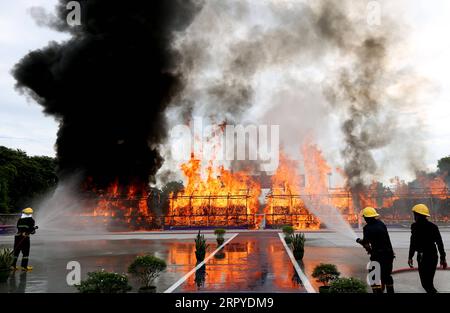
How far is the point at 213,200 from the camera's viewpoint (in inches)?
1747

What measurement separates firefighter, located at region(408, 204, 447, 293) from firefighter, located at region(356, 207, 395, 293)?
2.68 feet

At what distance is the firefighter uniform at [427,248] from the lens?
315 inches

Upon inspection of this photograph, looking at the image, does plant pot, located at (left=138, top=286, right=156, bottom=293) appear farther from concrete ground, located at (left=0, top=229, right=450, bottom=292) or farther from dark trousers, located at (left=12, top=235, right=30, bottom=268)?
dark trousers, located at (left=12, top=235, right=30, bottom=268)

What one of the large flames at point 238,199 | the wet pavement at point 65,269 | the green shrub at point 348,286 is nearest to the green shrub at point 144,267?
the wet pavement at point 65,269

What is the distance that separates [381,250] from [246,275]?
5.09 metres

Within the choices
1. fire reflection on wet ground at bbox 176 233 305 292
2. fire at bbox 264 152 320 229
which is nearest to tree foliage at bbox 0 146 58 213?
fire at bbox 264 152 320 229

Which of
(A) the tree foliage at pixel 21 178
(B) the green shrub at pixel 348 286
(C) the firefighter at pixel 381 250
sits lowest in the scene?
(B) the green shrub at pixel 348 286

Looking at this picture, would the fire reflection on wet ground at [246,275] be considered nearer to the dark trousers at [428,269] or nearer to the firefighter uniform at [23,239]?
the dark trousers at [428,269]

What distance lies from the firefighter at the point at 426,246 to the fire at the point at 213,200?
109 ft

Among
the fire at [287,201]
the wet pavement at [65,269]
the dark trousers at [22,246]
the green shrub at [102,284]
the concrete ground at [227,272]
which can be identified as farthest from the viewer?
the fire at [287,201]

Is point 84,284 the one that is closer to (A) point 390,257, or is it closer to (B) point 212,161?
(A) point 390,257

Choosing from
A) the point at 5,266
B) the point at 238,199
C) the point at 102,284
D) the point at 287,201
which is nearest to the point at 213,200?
the point at 238,199

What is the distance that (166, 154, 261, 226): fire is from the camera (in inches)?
1713
